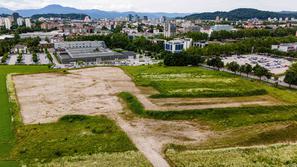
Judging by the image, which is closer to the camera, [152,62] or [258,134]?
[258,134]

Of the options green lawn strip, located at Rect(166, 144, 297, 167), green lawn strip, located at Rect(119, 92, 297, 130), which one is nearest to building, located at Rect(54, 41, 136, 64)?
green lawn strip, located at Rect(119, 92, 297, 130)

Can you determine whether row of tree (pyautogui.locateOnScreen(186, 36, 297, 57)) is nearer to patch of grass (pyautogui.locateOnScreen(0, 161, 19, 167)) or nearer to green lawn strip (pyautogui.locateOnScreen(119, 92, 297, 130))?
green lawn strip (pyautogui.locateOnScreen(119, 92, 297, 130))

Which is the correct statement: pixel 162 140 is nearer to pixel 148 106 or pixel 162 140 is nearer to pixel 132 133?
pixel 132 133

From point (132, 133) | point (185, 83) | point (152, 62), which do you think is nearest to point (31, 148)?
point (132, 133)

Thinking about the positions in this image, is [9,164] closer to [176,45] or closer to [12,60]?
[12,60]

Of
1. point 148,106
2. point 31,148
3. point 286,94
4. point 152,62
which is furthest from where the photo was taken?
point 152,62

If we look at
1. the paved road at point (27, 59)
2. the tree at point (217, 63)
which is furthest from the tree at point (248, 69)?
the paved road at point (27, 59)

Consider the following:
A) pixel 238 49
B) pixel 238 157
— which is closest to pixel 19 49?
pixel 238 49
